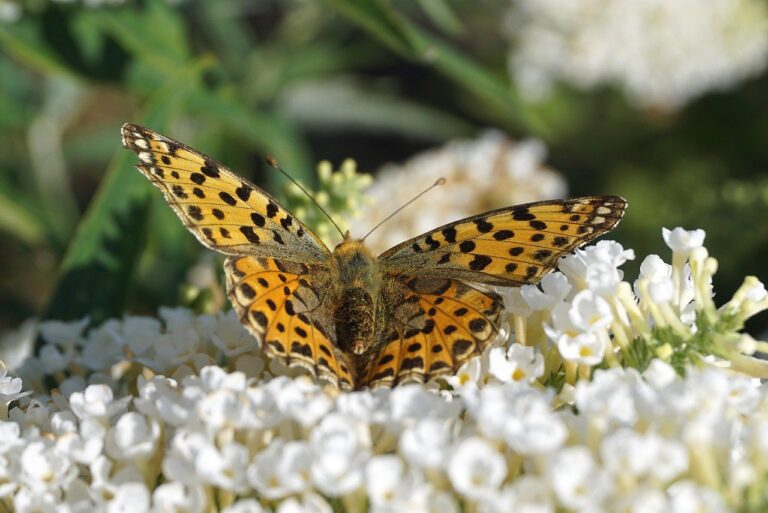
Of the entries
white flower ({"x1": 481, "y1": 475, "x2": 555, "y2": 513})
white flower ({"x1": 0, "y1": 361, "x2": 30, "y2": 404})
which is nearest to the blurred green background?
white flower ({"x1": 0, "y1": 361, "x2": 30, "y2": 404})

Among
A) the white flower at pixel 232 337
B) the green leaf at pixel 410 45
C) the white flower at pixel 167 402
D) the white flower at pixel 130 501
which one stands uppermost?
A: the green leaf at pixel 410 45

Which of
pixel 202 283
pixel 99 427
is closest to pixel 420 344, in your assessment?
pixel 99 427

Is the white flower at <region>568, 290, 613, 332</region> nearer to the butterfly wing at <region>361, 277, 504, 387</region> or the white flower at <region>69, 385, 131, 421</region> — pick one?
the butterfly wing at <region>361, 277, 504, 387</region>

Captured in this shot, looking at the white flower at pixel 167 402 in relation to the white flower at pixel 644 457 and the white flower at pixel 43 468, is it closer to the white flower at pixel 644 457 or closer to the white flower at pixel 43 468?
the white flower at pixel 43 468

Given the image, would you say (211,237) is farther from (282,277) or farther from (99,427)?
(99,427)

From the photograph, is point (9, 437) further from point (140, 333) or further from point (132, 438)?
point (140, 333)

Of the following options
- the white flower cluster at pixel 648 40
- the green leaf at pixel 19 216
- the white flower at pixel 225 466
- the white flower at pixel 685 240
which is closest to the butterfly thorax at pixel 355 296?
the white flower at pixel 225 466
